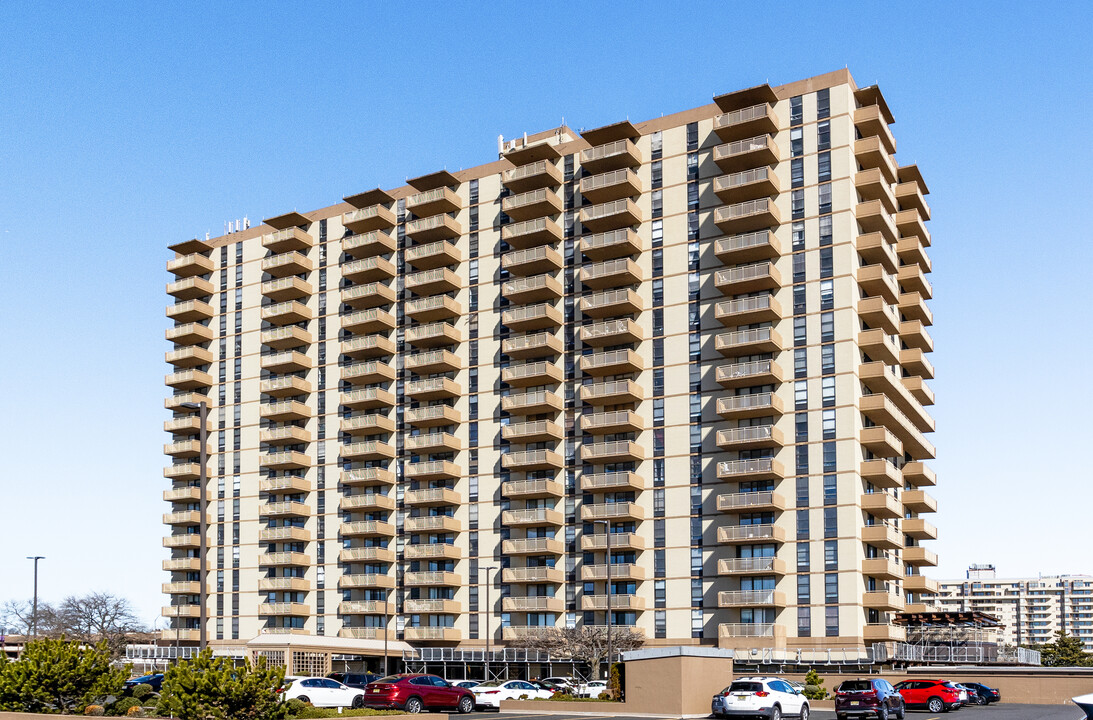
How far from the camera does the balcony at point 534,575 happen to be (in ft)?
312

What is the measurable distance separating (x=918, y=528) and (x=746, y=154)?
103ft

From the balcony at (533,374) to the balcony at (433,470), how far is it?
886cm

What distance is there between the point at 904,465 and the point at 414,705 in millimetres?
57913

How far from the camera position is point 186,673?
3441 centimetres

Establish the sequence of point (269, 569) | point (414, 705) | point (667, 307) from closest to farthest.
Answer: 1. point (414, 705)
2. point (667, 307)
3. point (269, 569)

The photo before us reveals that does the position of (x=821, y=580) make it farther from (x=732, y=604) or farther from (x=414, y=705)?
(x=414, y=705)

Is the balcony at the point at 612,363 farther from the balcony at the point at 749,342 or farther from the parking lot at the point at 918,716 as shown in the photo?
the parking lot at the point at 918,716

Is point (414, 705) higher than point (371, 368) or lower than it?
lower

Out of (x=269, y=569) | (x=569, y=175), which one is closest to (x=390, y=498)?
(x=269, y=569)

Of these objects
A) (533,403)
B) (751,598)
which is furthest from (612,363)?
(751,598)

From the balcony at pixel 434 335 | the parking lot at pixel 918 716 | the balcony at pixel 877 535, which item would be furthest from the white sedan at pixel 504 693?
the balcony at pixel 434 335

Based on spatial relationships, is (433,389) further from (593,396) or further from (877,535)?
(877,535)

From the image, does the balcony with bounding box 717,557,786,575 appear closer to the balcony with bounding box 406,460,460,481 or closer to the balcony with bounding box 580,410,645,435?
the balcony with bounding box 580,410,645,435

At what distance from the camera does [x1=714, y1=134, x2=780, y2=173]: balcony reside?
89.8 m
